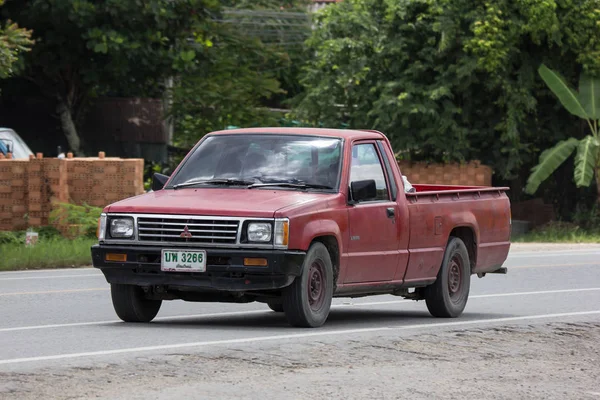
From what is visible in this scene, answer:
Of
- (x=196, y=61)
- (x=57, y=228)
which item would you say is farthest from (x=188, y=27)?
(x=57, y=228)

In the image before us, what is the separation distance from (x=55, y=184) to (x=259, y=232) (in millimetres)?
13598

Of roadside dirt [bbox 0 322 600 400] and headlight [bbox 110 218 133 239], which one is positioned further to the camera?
headlight [bbox 110 218 133 239]

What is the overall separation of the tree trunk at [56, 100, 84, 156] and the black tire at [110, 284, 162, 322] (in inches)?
886

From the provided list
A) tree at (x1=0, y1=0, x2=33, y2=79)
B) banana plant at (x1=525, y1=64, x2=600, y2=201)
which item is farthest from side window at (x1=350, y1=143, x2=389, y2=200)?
banana plant at (x1=525, y1=64, x2=600, y2=201)

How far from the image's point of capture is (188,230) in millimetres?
11625

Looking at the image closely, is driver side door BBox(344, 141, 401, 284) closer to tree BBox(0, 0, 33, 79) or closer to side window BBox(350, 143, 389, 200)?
side window BBox(350, 143, 389, 200)

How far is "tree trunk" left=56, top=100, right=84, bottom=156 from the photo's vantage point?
34.8 m

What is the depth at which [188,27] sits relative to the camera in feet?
110

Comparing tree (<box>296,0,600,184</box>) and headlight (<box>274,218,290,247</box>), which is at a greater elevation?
tree (<box>296,0,600,184</box>)

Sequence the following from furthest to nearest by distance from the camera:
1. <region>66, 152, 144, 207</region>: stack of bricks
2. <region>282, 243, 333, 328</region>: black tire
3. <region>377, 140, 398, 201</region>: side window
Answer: <region>66, 152, 144, 207</region>: stack of bricks, <region>377, 140, 398, 201</region>: side window, <region>282, 243, 333, 328</region>: black tire

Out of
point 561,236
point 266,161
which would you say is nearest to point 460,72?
point 561,236

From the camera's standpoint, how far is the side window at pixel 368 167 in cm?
1309

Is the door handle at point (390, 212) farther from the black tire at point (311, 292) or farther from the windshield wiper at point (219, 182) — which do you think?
the windshield wiper at point (219, 182)

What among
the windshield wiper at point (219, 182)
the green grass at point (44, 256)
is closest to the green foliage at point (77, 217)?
the green grass at point (44, 256)
